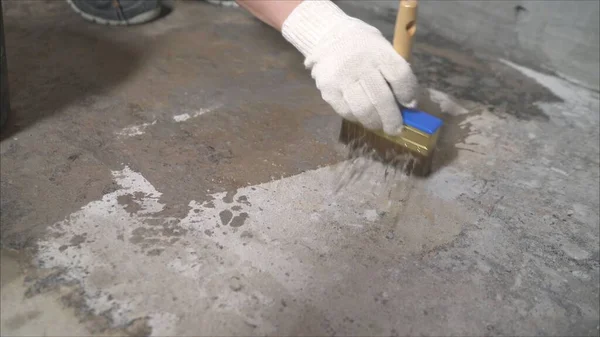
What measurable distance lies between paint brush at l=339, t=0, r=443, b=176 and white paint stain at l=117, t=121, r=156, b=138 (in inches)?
23.6

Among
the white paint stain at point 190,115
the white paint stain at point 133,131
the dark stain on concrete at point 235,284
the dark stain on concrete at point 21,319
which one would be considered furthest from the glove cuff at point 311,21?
the dark stain on concrete at point 21,319

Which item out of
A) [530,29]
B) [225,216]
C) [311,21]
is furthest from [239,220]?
[530,29]

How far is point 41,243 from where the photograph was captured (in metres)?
1.28

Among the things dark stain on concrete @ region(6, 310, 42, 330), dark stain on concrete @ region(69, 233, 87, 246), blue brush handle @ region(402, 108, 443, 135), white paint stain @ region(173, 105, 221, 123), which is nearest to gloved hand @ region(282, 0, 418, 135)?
blue brush handle @ region(402, 108, 443, 135)

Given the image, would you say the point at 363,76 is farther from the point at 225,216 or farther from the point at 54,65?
the point at 54,65

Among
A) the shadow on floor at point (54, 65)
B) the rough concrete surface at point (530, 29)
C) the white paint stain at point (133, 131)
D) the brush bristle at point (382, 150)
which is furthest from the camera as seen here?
the rough concrete surface at point (530, 29)

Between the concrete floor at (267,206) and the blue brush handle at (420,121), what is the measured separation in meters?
0.21

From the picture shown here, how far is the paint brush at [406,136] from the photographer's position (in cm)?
141

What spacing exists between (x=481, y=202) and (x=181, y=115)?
37.3 inches

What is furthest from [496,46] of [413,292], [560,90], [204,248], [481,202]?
[204,248]

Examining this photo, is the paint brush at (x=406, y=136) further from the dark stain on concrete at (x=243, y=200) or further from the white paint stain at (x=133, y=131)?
the white paint stain at (x=133, y=131)

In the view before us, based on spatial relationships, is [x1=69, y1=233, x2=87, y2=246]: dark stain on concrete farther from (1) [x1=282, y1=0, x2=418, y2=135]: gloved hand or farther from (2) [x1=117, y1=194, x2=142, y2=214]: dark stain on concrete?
(1) [x1=282, y1=0, x2=418, y2=135]: gloved hand

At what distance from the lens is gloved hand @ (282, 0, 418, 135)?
141cm

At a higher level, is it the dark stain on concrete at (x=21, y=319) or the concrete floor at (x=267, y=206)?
the concrete floor at (x=267, y=206)
